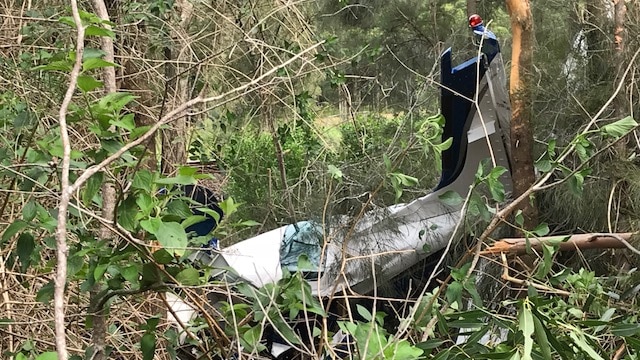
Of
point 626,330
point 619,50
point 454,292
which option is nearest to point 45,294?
point 454,292

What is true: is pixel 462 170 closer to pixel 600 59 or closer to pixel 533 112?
pixel 533 112

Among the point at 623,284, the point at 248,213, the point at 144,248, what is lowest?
the point at 248,213

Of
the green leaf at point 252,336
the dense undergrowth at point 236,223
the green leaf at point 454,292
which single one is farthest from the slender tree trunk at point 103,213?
the green leaf at point 454,292

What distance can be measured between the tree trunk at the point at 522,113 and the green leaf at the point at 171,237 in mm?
1124

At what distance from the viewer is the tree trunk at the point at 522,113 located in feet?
4.93

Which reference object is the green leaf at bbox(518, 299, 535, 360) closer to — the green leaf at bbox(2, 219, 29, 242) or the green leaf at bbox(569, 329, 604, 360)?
the green leaf at bbox(569, 329, 604, 360)

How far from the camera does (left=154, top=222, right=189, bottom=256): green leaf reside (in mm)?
556

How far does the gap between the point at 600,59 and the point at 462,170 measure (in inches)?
18.0

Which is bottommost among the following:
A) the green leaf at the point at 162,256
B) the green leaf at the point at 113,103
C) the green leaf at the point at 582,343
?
the green leaf at the point at 582,343

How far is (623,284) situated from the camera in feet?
3.87

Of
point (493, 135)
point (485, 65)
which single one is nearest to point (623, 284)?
point (493, 135)

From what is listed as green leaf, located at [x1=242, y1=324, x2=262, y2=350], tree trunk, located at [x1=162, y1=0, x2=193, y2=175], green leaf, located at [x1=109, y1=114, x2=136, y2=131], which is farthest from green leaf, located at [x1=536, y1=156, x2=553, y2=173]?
tree trunk, located at [x1=162, y1=0, x2=193, y2=175]

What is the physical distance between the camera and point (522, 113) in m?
1.52

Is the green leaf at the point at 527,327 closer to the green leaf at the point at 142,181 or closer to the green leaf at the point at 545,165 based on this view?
the green leaf at the point at 545,165
